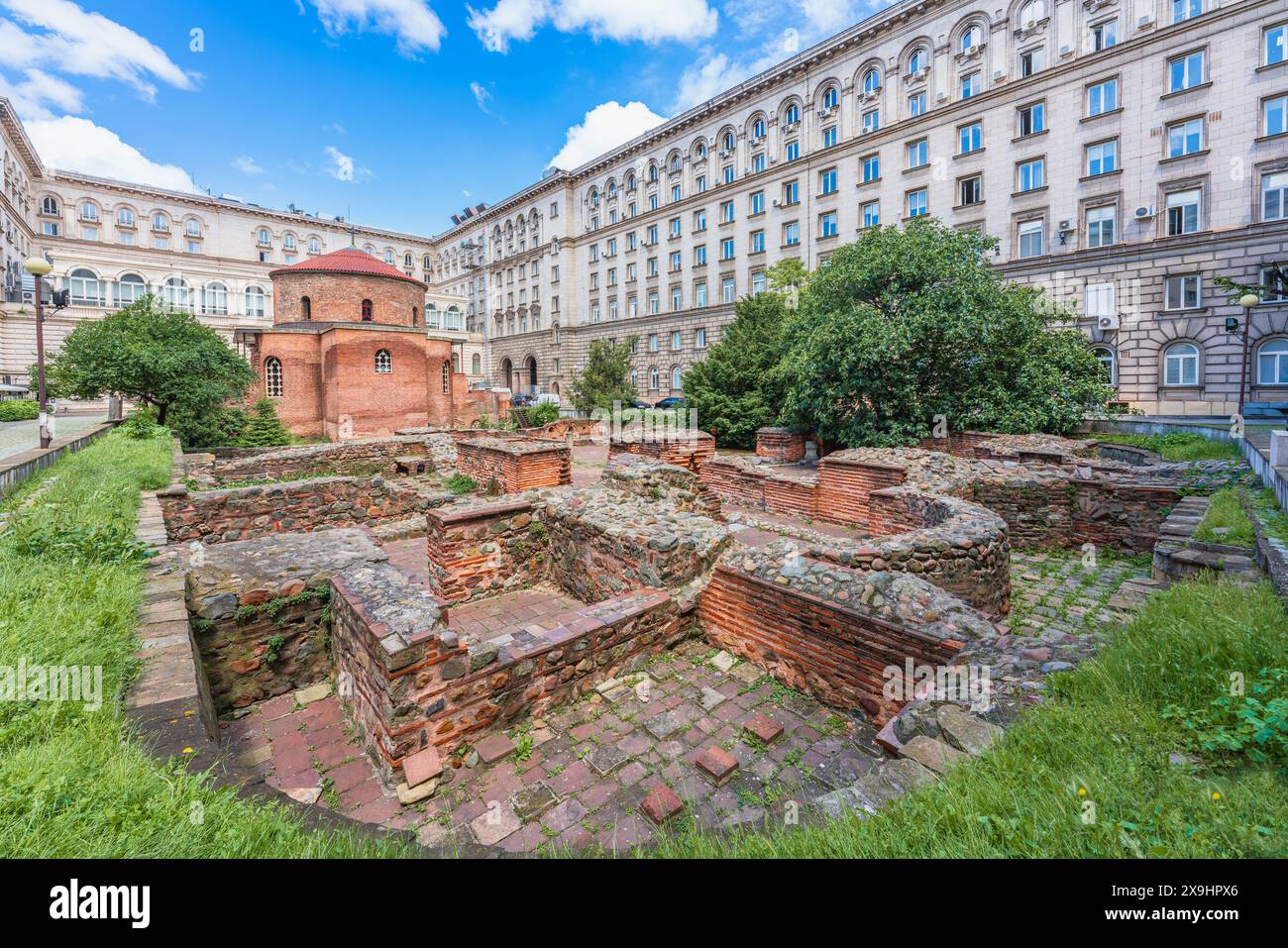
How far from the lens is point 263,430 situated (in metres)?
22.1

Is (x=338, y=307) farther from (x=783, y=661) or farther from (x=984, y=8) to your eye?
(x=984, y=8)

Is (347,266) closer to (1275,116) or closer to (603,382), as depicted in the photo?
(603,382)

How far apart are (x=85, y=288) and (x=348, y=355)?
1300 inches

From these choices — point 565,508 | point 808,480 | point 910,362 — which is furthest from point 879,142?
point 565,508

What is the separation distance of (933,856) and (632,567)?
404cm

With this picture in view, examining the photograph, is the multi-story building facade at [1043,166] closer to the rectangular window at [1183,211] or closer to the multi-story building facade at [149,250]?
the rectangular window at [1183,211]

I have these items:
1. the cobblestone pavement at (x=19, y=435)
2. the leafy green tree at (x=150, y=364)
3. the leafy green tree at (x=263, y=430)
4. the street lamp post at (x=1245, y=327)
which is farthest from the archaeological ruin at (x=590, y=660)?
the leafy green tree at (x=263, y=430)

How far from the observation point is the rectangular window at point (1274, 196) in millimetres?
20766

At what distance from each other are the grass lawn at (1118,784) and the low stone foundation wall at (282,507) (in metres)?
9.33

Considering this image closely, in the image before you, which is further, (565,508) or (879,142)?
(879,142)

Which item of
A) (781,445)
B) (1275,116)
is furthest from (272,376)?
(1275,116)

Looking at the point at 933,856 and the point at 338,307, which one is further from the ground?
the point at 338,307

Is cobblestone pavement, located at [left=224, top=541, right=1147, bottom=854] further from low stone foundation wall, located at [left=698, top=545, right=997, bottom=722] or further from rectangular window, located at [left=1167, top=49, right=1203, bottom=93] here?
rectangular window, located at [left=1167, top=49, right=1203, bottom=93]
